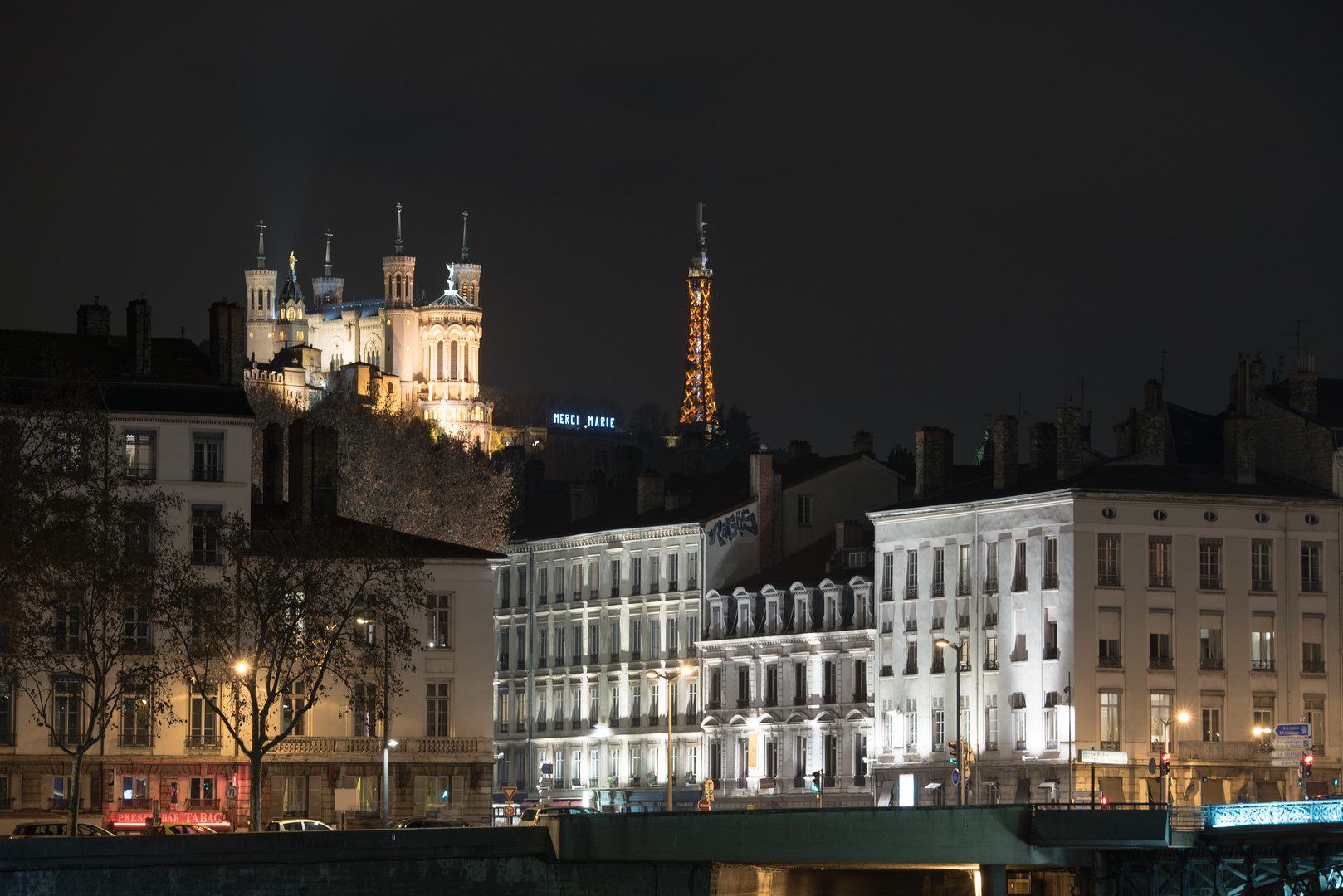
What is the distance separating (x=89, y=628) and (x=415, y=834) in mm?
11751

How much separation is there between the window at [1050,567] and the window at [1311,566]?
9.54 meters

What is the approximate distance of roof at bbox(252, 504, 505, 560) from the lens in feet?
274

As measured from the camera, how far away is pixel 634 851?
2854 inches

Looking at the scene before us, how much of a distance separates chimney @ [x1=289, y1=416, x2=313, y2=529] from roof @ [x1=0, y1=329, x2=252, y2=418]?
1.88m

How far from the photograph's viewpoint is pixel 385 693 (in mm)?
81562

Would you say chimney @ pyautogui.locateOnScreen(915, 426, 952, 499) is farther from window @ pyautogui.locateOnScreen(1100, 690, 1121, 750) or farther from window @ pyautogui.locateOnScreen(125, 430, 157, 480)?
window @ pyautogui.locateOnScreen(125, 430, 157, 480)

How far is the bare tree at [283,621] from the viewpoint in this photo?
78875 mm

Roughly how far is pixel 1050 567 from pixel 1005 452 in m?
6.41

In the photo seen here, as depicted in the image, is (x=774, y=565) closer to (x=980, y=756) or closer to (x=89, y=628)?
(x=980, y=756)

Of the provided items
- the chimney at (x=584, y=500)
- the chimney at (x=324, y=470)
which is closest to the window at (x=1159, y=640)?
the chimney at (x=324, y=470)

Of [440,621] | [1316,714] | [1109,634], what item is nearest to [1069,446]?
[1109,634]

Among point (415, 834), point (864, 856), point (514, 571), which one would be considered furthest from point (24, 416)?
point (514, 571)

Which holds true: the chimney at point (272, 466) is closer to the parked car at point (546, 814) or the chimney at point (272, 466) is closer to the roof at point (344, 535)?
the roof at point (344, 535)

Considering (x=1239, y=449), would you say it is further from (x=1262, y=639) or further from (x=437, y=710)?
(x=437, y=710)
